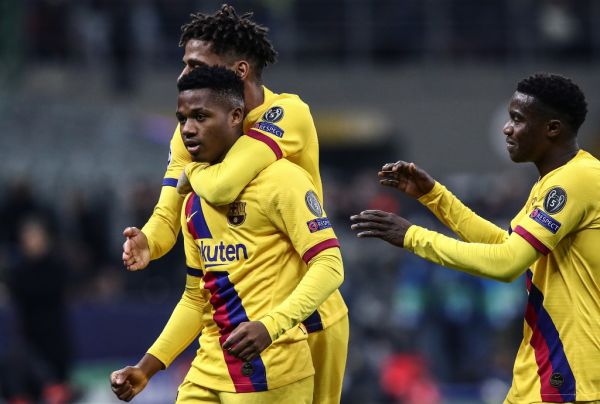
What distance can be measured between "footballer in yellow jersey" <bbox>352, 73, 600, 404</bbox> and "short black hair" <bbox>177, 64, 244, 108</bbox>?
0.72 m

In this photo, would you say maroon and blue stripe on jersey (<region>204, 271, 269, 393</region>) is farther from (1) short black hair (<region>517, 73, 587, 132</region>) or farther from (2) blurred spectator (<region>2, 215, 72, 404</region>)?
(2) blurred spectator (<region>2, 215, 72, 404</region>)

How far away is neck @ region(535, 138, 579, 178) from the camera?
523 centimetres

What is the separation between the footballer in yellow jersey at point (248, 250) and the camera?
16.4ft

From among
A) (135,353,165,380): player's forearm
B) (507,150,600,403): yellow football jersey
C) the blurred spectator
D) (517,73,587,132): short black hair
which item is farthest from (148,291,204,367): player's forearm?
the blurred spectator

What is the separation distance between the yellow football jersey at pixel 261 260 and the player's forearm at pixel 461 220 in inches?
33.5

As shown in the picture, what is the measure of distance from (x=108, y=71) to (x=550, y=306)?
1854cm

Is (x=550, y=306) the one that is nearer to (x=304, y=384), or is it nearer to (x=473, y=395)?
(x=304, y=384)

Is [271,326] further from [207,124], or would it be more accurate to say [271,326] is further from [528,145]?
[528,145]

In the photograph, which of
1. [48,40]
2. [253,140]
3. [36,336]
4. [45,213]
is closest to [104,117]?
[45,213]

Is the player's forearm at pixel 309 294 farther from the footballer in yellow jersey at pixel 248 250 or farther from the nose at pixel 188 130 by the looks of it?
the nose at pixel 188 130

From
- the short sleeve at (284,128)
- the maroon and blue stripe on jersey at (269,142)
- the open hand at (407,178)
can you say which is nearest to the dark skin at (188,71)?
the short sleeve at (284,128)

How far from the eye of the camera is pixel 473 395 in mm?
13359

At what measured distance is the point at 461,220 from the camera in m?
5.77

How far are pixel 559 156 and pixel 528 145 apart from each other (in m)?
0.14
